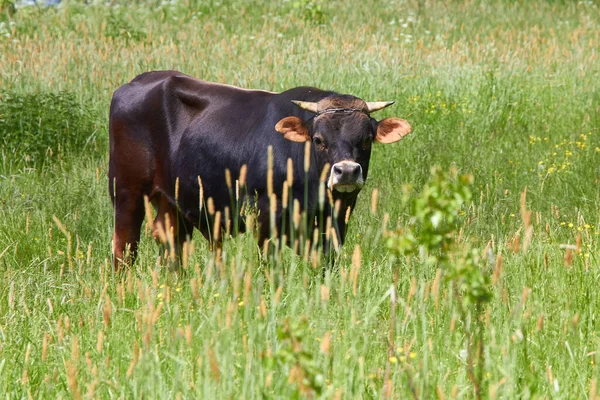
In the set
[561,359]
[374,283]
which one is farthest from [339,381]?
[374,283]

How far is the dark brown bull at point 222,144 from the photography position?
524 centimetres

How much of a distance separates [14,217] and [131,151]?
2.88 feet

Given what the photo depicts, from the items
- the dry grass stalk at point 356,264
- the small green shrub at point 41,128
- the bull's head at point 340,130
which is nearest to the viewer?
the dry grass stalk at point 356,264

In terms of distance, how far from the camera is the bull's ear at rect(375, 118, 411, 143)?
17.8 feet

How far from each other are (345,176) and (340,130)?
460 mm

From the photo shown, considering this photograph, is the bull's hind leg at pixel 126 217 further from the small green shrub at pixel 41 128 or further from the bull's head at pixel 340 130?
the small green shrub at pixel 41 128

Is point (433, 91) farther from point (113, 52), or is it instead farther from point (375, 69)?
point (113, 52)

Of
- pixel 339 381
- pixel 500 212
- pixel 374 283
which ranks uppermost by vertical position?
pixel 339 381

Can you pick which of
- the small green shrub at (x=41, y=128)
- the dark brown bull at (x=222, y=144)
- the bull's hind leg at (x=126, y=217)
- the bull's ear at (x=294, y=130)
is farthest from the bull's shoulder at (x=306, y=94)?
the small green shrub at (x=41, y=128)

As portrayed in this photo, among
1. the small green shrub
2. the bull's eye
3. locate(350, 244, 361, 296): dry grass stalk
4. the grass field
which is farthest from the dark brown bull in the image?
locate(350, 244, 361, 296): dry grass stalk

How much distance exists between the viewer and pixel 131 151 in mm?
6184

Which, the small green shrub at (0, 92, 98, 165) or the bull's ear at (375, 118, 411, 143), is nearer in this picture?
the bull's ear at (375, 118, 411, 143)

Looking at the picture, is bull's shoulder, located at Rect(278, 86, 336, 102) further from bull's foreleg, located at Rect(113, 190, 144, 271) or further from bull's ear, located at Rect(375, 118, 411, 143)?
bull's foreleg, located at Rect(113, 190, 144, 271)

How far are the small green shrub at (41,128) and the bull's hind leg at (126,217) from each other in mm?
1618
